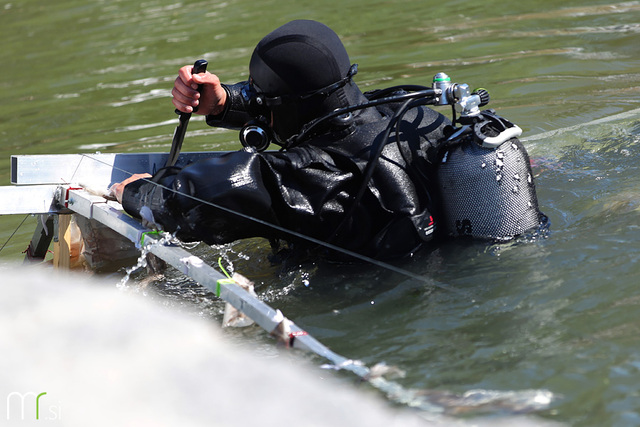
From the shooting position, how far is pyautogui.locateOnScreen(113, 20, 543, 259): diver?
2.98 meters

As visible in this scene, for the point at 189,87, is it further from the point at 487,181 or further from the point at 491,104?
the point at 491,104

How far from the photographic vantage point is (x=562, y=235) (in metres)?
3.35

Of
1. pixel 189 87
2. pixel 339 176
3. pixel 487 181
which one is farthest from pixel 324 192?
pixel 189 87

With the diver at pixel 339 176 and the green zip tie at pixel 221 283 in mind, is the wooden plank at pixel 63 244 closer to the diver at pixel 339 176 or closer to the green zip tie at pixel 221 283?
the diver at pixel 339 176

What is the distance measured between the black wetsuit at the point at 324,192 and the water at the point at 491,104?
0.26m

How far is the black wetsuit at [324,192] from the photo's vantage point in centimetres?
293

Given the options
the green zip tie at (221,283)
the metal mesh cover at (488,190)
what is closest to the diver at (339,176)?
the metal mesh cover at (488,190)

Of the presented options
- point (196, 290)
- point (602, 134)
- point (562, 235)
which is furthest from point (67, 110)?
point (562, 235)

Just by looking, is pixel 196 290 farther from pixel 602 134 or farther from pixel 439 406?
pixel 602 134

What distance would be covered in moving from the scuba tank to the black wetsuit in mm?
113

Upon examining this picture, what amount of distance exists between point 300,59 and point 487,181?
908mm

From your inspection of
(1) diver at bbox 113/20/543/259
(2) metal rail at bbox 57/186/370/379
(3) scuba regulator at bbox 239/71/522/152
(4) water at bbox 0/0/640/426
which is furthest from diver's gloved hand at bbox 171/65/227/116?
(4) water at bbox 0/0/640/426

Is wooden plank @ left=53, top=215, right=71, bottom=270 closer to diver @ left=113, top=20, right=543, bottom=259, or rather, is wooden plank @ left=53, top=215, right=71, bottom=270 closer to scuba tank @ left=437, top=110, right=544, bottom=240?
diver @ left=113, top=20, right=543, bottom=259

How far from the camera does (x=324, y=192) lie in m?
3.07
